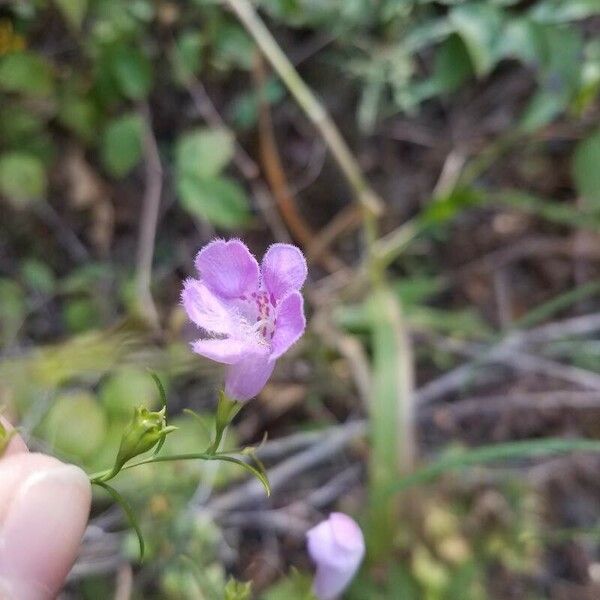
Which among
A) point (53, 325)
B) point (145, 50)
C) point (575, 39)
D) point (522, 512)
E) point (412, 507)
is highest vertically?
point (145, 50)

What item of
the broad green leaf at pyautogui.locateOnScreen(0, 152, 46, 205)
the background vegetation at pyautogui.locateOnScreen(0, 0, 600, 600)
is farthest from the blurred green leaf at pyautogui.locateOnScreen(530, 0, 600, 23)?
the broad green leaf at pyautogui.locateOnScreen(0, 152, 46, 205)

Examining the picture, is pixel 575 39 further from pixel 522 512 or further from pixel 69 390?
pixel 69 390

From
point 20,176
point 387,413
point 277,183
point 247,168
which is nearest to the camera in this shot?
point 387,413

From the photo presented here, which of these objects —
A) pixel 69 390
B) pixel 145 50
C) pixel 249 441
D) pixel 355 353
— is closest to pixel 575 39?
pixel 355 353

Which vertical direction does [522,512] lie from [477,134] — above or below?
below

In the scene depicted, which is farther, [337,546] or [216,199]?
[216,199]

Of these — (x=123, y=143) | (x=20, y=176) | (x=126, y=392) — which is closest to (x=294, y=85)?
(x=123, y=143)

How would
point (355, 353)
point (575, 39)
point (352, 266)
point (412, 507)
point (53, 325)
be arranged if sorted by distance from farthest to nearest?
point (352, 266) → point (53, 325) → point (355, 353) → point (412, 507) → point (575, 39)

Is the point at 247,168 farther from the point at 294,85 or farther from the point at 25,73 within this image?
the point at 25,73
